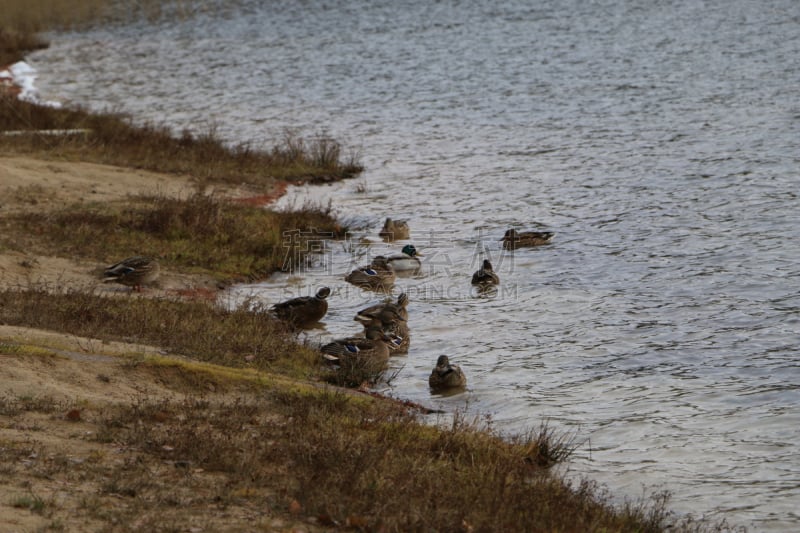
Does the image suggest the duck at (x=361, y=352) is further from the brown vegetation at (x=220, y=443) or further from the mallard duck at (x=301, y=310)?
the mallard duck at (x=301, y=310)

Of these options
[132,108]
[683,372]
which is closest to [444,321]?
[683,372]

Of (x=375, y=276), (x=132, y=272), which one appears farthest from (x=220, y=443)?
(x=375, y=276)

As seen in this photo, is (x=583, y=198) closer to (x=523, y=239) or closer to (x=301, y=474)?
(x=523, y=239)

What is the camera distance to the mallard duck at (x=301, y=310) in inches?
651

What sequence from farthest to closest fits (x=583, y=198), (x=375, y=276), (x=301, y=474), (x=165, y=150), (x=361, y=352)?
(x=165, y=150) → (x=583, y=198) → (x=375, y=276) → (x=361, y=352) → (x=301, y=474)

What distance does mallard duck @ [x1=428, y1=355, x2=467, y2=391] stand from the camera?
1401cm

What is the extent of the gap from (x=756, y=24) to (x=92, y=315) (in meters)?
41.5

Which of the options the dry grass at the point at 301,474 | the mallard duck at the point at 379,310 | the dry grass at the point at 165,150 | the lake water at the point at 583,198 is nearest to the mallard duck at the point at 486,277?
the lake water at the point at 583,198

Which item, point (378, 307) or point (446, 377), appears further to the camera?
point (378, 307)

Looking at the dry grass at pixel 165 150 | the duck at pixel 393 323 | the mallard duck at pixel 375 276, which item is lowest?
the duck at pixel 393 323

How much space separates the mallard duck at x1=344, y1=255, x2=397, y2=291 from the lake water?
1.14 feet

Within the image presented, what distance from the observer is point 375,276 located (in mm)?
19484

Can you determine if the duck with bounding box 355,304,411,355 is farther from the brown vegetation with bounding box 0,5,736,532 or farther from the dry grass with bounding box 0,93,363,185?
the dry grass with bounding box 0,93,363,185

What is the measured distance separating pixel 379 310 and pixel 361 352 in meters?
2.03
